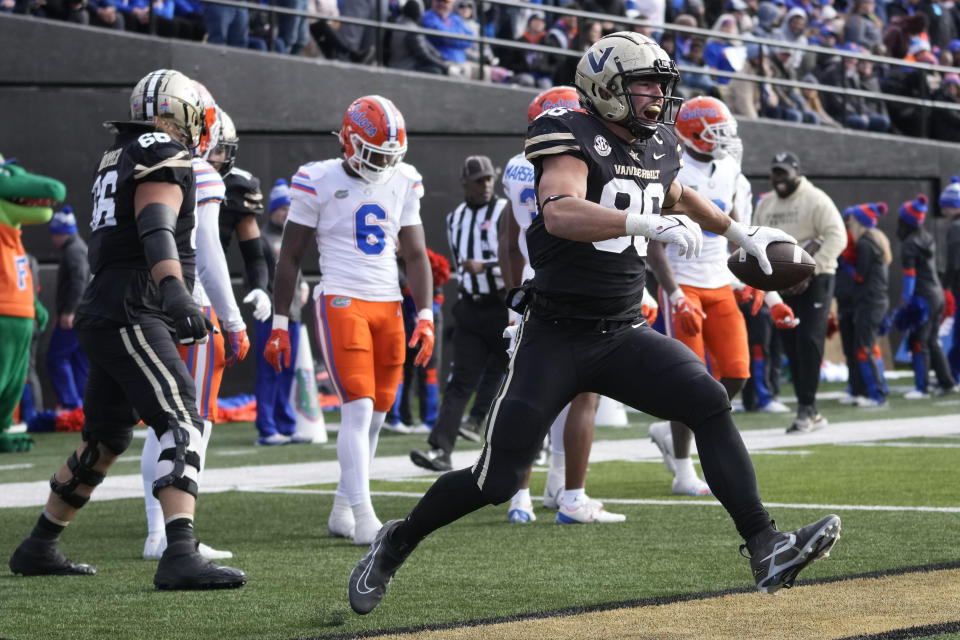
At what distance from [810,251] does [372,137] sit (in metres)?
5.72

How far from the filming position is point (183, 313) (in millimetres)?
5199

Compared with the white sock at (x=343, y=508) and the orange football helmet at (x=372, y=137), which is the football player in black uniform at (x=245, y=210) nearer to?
the orange football helmet at (x=372, y=137)

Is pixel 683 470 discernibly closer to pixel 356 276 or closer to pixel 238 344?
pixel 356 276

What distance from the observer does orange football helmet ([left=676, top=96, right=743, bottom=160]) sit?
8234 mm

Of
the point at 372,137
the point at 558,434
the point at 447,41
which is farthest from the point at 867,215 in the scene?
the point at 372,137

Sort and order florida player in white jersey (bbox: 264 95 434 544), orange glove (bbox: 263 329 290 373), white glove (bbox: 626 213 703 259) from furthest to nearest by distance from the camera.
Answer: orange glove (bbox: 263 329 290 373), florida player in white jersey (bbox: 264 95 434 544), white glove (bbox: 626 213 703 259)

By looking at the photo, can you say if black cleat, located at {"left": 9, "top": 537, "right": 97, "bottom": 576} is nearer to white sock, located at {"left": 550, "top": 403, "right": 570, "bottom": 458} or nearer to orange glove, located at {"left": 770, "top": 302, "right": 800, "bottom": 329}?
white sock, located at {"left": 550, "top": 403, "right": 570, "bottom": 458}

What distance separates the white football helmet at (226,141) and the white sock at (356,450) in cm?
129

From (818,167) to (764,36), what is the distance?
7.40ft

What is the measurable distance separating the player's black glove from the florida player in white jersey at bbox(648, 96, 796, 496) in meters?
3.20

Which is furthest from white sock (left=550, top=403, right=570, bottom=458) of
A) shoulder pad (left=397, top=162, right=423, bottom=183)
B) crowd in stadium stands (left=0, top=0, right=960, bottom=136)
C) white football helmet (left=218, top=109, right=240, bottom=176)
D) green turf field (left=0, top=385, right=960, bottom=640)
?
crowd in stadium stands (left=0, top=0, right=960, bottom=136)

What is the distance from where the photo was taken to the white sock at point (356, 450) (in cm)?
670

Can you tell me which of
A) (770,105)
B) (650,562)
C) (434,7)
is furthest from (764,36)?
(650,562)

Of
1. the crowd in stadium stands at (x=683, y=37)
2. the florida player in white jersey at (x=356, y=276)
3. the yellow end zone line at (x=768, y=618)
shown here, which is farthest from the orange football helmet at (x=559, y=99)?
the crowd in stadium stands at (x=683, y=37)
